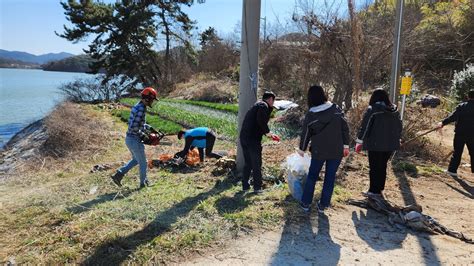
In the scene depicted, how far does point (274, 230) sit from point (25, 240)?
2935 millimetres

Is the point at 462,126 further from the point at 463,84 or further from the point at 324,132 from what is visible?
the point at 463,84

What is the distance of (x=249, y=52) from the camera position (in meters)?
6.65

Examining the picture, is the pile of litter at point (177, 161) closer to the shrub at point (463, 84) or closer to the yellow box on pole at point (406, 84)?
the yellow box on pole at point (406, 84)

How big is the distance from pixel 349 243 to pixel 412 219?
105 cm

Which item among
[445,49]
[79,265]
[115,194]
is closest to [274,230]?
[79,265]

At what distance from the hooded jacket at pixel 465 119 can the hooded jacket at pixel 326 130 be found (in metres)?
3.73

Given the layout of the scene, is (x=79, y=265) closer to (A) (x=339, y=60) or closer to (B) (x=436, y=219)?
(B) (x=436, y=219)

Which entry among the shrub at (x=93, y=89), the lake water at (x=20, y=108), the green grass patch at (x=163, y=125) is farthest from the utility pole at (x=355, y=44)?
Result: the shrub at (x=93, y=89)

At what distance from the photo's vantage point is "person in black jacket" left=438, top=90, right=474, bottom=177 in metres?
7.46

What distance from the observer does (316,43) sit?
1187 centimetres

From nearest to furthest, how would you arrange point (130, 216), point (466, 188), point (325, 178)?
point (130, 216)
point (325, 178)
point (466, 188)

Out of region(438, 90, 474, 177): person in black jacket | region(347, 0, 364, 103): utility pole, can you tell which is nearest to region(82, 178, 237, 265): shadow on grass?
region(438, 90, 474, 177): person in black jacket

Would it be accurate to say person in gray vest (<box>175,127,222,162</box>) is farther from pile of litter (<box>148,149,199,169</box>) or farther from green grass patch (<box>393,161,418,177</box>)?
green grass patch (<box>393,161,418,177</box>)

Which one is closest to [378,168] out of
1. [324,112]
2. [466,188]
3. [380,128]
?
[380,128]
